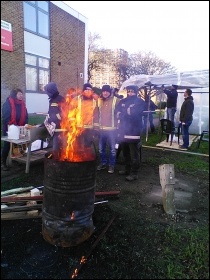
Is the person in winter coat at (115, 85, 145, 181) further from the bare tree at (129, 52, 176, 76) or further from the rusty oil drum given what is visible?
the rusty oil drum

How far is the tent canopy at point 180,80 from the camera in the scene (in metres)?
10.6

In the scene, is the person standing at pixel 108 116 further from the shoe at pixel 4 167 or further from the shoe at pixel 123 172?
the shoe at pixel 4 167

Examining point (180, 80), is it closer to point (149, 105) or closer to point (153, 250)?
point (149, 105)

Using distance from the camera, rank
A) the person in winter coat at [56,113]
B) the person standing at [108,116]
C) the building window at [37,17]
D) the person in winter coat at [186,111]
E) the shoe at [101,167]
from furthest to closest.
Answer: the person in winter coat at [186,111] < the shoe at [101,167] < the person standing at [108,116] < the person in winter coat at [56,113] < the building window at [37,17]

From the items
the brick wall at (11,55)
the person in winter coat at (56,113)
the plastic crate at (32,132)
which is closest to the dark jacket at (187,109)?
the plastic crate at (32,132)

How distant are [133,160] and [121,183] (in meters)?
0.56

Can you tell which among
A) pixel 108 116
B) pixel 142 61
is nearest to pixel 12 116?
pixel 108 116

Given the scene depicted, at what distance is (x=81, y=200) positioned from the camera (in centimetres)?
285

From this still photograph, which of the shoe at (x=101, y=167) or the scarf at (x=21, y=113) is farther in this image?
the shoe at (x=101, y=167)

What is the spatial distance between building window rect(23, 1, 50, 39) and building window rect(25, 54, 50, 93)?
33 centimetres

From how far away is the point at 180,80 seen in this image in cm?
1115

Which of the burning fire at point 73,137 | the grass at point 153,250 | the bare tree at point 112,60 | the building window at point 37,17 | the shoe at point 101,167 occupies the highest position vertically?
the building window at point 37,17

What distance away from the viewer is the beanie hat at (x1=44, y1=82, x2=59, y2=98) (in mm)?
3850

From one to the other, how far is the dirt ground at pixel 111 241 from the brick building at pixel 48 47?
186 cm
